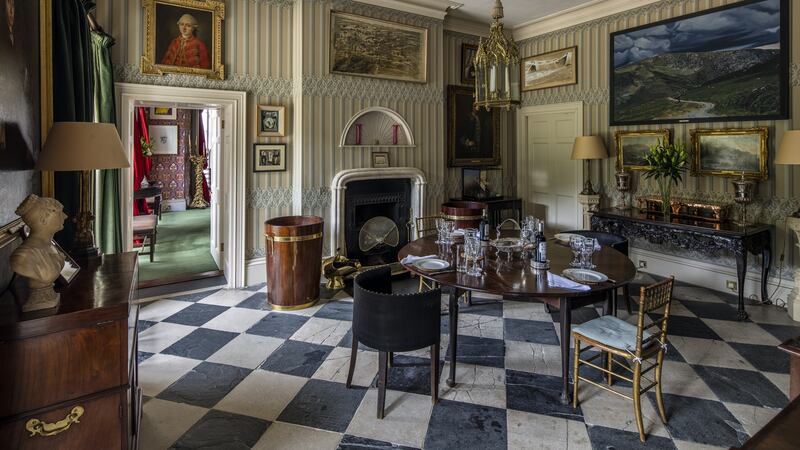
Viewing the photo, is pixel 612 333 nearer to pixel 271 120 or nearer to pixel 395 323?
pixel 395 323

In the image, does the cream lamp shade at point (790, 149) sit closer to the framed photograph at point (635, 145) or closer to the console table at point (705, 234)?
the console table at point (705, 234)

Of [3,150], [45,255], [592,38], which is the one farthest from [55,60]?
[592,38]

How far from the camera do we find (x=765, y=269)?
4.52 meters

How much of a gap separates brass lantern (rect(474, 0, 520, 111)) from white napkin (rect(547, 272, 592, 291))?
1.37 meters

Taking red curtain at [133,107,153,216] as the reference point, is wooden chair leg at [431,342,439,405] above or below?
below

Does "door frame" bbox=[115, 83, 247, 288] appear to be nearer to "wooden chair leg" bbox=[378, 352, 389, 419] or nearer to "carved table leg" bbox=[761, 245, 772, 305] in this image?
"wooden chair leg" bbox=[378, 352, 389, 419]

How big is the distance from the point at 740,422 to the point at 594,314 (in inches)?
71.3

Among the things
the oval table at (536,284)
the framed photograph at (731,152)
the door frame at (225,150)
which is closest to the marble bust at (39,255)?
the oval table at (536,284)

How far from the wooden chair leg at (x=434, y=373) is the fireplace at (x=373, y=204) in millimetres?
2919

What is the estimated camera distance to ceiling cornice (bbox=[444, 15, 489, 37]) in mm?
6376

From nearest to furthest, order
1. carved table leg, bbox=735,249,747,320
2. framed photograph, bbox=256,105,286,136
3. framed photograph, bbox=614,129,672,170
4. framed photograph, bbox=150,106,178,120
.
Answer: carved table leg, bbox=735,249,747,320, framed photograph, bbox=256,105,286,136, framed photograph, bbox=614,129,672,170, framed photograph, bbox=150,106,178,120

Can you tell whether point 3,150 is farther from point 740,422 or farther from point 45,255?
point 740,422

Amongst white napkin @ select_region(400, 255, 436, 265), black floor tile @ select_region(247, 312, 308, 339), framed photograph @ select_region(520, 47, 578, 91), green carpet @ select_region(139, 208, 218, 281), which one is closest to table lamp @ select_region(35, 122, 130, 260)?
black floor tile @ select_region(247, 312, 308, 339)

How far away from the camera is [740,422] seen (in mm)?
2584
